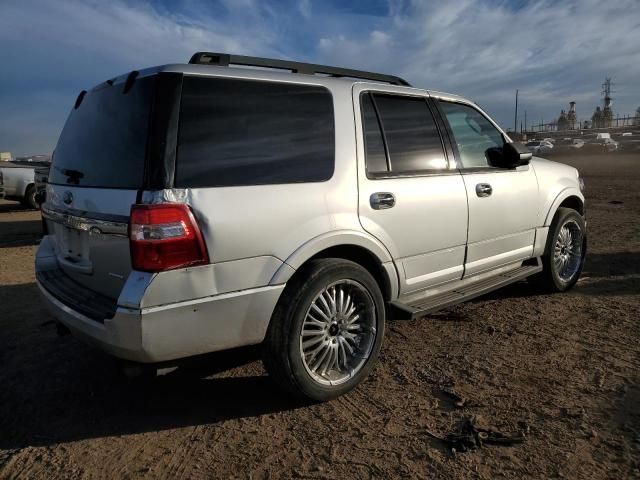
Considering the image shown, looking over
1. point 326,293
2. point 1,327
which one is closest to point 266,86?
point 326,293

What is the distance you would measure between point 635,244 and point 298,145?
21.3 feet

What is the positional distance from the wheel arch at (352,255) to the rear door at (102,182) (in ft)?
2.76

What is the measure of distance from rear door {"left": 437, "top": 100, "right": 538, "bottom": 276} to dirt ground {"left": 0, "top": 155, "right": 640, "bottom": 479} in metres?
0.63

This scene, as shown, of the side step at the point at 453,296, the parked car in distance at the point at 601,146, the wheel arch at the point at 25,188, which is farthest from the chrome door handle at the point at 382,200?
the parked car in distance at the point at 601,146

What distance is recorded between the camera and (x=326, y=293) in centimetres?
299

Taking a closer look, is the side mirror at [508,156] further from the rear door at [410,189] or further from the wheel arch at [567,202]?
the wheel arch at [567,202]

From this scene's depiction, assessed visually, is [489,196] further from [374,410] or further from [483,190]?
[374,410]

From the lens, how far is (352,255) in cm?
322

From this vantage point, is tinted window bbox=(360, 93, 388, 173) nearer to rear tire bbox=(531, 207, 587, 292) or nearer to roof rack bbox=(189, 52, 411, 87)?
roof rack bbox=(189, 52, 411, 87)

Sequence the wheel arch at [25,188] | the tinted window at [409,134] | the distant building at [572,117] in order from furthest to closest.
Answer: the distant building at [572,117], the wheel arch at [25,188], the tinted window at [409,134]

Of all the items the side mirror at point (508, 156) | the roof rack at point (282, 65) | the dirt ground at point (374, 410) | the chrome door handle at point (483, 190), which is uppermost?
the roof rack at point (282, 65)

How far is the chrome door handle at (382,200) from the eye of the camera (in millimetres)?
3184

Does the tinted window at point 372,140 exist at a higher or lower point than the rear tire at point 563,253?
higher

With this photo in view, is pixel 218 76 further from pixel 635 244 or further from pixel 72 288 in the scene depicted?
pixel 635 244
